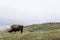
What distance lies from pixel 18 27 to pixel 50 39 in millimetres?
20866

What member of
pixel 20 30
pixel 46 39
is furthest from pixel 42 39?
pixel 20 30

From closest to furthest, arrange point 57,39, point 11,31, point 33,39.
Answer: point 57,39 → point 33,39 → point 11,31

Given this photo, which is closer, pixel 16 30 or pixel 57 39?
pixel 57 39

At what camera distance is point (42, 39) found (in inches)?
1012

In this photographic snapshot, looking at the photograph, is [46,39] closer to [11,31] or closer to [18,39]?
[18,39]

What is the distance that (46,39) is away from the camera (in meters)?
25.7

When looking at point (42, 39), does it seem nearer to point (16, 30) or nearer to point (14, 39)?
point (14, 39)

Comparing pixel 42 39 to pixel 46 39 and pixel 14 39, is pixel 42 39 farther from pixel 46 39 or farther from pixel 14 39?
pixel 14 39

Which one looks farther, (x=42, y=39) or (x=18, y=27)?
(x=18, y=27)

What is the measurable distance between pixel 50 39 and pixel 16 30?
21.0 metres

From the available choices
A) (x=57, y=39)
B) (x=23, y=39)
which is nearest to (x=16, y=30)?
(x=23, y=39)

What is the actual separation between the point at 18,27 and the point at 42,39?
67.1 ft

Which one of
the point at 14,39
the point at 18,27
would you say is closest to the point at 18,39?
the point at 14,39

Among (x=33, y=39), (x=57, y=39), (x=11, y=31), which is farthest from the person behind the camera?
(x=11, y=31)
